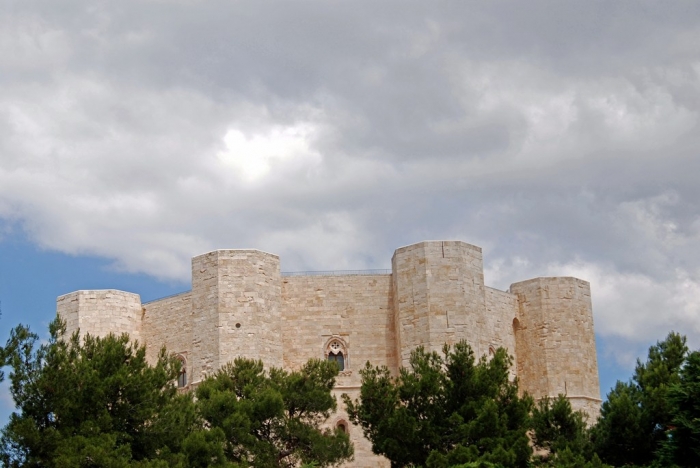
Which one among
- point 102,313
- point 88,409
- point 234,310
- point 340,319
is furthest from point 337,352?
point 88,409

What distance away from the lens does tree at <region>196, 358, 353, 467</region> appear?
2697 cm

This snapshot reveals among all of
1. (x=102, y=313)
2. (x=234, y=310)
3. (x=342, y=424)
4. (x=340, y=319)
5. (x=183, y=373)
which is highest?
(x=102, y=313)

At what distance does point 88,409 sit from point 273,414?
5.59m

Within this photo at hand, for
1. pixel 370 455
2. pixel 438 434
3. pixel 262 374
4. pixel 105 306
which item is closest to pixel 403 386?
pixel 438 434

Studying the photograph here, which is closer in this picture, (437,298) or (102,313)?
(437,298)

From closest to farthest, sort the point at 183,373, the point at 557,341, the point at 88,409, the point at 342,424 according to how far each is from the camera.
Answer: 1. the point at 88,409
2. the point at 342,424
3. the point at 183,373
4. the point at 557,341

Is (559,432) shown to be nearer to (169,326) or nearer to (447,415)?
(447,415)

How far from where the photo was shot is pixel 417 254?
32.6 meters

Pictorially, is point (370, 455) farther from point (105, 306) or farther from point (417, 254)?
point (105, 306)

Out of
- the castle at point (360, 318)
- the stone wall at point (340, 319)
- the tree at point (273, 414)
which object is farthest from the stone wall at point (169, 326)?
the tree at point (273, 414)

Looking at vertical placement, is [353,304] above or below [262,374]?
above

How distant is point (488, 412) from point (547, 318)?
1059 centimetres

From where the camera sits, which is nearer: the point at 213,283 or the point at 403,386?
the point at 403,386

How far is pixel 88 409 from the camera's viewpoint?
2302 cm
